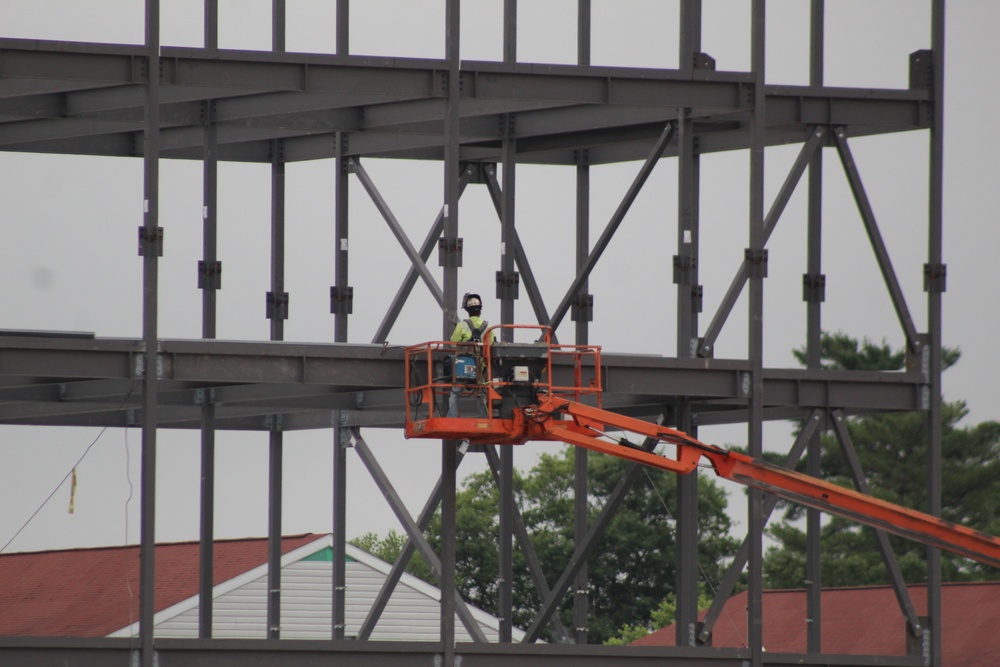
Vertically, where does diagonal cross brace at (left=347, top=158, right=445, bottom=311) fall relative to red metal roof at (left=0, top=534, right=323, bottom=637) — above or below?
above

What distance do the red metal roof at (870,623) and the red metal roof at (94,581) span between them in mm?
11489

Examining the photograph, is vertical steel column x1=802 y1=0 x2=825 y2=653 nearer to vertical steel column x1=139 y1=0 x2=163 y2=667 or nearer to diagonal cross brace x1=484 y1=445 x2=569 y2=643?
diagonal cross brace x1=484 y1=445 x2=569 y2=643

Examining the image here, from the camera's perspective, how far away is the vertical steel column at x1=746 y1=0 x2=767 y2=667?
26.5 metres

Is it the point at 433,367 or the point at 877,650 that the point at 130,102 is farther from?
the point at 877,650

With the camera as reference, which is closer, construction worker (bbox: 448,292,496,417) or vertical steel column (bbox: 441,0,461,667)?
construction worker (bbox: 448,292,496,417)

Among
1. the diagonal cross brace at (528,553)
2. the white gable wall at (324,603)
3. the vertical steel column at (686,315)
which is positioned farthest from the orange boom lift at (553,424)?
the white gable wall at (324,603)

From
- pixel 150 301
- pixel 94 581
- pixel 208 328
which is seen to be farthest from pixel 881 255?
pixel 94 581

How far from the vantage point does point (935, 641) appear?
90.8 ft

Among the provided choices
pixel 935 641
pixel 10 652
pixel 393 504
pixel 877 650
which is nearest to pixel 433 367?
pixel 393 504

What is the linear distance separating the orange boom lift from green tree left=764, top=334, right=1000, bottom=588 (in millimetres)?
39019

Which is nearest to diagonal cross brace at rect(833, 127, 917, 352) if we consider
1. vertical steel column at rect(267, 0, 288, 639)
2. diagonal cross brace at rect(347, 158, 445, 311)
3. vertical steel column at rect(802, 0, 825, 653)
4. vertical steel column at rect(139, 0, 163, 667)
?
vertical steel column at rect(802, 0, 825, 653)

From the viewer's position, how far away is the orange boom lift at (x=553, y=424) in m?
23.6

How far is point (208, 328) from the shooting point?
29.2 metres

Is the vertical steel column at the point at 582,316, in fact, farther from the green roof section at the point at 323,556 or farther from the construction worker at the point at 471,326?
the green roof section at the point at 323,556
